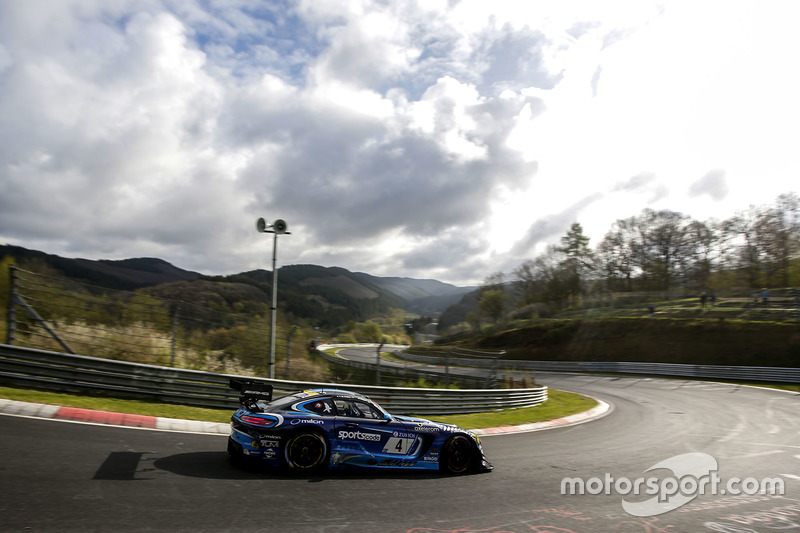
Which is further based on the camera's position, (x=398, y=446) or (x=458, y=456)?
(x=458, y=456)

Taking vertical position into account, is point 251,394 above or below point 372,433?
above

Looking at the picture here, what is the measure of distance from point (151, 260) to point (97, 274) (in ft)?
186

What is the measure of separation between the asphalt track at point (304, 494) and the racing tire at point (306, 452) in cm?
26

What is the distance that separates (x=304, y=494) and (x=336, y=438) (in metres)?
1.22

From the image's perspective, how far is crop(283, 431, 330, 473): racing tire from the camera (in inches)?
255

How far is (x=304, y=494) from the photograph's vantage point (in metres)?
5.61

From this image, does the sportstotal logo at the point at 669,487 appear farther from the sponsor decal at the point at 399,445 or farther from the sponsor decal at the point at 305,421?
the sponsor decal at the point at 305,421

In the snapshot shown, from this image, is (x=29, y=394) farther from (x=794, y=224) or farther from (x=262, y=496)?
(x=794, y=224)

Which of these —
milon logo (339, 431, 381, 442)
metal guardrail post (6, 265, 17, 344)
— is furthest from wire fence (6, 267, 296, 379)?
milon logo (339, 431, 381, 442)

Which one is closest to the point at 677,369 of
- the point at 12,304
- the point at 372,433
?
the point at 372,433

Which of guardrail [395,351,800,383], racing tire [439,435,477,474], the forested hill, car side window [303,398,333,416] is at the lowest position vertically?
guardrail [395,351,800,383]

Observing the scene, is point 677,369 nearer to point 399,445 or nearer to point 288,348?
point 288,348

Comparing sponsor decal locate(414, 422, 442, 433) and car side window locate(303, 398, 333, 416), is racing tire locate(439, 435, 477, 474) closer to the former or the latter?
sponsor decal locate(414, 422, 442, 433)

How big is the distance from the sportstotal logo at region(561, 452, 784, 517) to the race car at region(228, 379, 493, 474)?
1.59m
